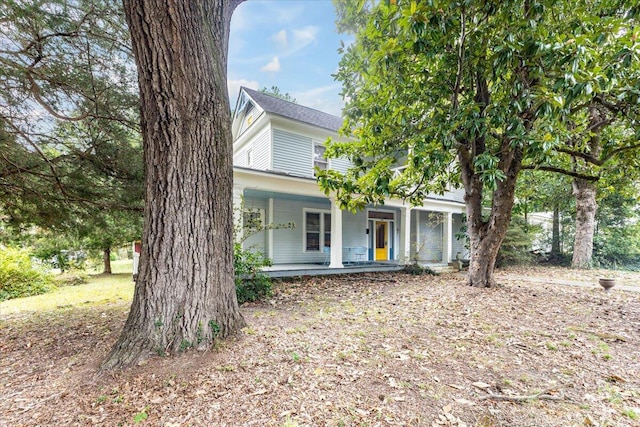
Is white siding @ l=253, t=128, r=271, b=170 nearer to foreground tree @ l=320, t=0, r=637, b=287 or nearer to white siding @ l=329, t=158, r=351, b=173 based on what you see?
white siding @ l=329, t=158, r=351, b=173

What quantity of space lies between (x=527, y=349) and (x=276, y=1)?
42.0ft

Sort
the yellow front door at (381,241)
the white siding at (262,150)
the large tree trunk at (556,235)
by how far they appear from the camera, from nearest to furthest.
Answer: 1. the white siding at (262,150)
2. the yellow front door at (381,241)
3. the large tree trunk at (556,235)

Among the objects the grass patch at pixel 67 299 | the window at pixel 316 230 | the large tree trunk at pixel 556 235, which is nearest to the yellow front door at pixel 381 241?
the window at pixel 316 230

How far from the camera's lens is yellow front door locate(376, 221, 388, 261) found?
13720 millimetres

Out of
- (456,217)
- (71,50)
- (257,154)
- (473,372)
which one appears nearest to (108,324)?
(71,50)

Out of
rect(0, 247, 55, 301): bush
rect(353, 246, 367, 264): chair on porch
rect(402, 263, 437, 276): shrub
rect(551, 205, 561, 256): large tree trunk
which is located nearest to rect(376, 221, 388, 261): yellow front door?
rect(353, 246, 367, 264): chair on porch

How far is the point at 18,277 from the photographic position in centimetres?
886

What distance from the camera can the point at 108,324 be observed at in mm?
4656

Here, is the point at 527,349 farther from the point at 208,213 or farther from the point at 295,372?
the point at 208,213

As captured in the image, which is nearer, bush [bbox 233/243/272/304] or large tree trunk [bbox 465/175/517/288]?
bush [bbox 233/243/272/304]

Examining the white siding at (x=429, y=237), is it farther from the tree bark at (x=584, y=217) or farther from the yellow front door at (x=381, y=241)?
the tree bark at (x=584, y=217)

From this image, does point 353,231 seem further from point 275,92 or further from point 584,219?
point 275,92

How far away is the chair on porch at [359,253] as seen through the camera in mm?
11783

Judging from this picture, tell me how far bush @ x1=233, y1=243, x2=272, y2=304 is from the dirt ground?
1187 mm
